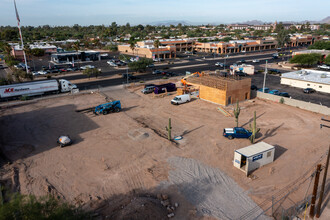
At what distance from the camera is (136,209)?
1564 cm

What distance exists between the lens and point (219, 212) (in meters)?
16.1

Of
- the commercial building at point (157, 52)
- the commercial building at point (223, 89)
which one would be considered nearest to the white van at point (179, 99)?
the commercial building at point (223, 89)

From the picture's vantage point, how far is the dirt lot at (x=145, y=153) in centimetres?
1773

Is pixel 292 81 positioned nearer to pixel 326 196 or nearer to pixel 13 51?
pixel 326 196

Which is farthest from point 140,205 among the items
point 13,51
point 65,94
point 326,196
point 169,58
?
point 13,51

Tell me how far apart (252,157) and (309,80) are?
36.4 metres

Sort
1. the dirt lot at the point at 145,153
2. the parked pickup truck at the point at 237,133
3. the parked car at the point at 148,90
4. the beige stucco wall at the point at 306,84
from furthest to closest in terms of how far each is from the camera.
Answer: the parked car at the point at 148,90, the beige stucco wall at the point at 306,84, the parked pickup truck at the point at 237,133, the dirt lot at the point at 145,153

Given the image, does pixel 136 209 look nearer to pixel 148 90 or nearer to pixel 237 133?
pixel 237 133

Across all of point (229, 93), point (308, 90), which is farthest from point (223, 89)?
point (308, 90)

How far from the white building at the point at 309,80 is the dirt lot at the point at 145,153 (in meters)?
14.8

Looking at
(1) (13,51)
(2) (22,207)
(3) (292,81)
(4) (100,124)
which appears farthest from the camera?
(1) (13,51)

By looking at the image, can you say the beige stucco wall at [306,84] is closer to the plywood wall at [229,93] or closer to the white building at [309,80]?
the white building at [309,80]

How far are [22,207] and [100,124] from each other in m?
22.2

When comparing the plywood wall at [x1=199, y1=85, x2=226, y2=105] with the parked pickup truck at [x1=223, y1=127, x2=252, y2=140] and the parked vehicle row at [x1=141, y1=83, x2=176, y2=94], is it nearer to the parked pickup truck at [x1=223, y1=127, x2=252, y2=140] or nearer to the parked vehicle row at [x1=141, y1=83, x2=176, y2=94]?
the parked vehicle row at [x1=141, y1=83, x2=176, y2=94]
